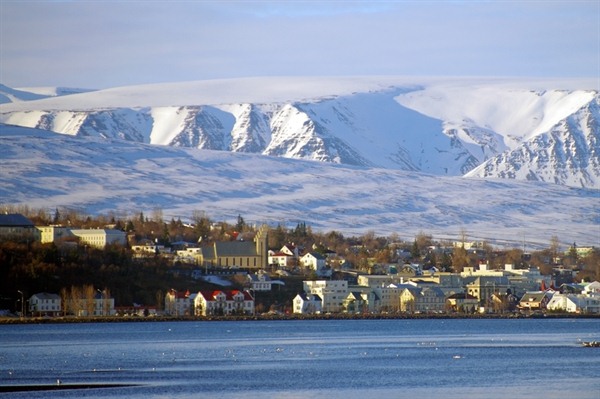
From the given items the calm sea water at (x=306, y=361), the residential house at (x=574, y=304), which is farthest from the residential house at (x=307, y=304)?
the residential house at (x=574, y=304)

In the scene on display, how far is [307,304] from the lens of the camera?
93688 mm

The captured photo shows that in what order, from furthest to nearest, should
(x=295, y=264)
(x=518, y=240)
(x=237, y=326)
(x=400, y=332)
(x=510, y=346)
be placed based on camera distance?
(x=518, y=240) → (x=295, y=264) → (x=237, y=326) → (x=400, y=332) → (x=510, y=346)

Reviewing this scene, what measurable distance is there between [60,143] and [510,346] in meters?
144

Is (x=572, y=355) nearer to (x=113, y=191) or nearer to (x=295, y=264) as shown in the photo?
(x=295, y=264)

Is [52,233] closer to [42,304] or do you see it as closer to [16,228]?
[16,228]

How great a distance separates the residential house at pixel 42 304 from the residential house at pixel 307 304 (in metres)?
15.1

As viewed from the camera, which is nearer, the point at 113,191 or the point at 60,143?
the point at 113,191

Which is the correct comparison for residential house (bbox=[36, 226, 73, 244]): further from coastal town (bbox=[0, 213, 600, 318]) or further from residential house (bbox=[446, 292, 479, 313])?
residential house (bbox=[446, 292, 479, 313])

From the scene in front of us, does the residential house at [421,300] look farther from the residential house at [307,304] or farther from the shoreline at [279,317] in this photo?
the residential house at [307,304]

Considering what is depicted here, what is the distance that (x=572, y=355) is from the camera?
177 feet

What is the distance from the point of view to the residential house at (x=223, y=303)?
89875 millimetres

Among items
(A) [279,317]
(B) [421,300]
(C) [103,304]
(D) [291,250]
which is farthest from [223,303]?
(D) [291,250]

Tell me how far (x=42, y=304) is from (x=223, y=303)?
37.1 feet

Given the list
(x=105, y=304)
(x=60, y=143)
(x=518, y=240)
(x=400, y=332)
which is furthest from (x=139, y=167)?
(x=400, y=332)
